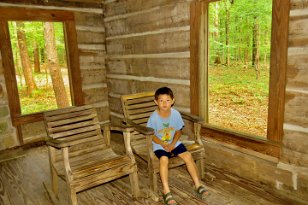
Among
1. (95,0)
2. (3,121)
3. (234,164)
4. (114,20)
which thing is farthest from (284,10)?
(3,121)

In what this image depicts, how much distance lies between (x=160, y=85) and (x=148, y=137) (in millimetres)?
1681

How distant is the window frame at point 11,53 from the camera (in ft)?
14.7

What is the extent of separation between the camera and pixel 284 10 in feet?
8.89

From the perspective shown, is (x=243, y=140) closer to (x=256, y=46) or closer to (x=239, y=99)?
(x=239, y=99)

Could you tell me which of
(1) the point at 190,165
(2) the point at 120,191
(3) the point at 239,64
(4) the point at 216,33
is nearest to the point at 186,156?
(1) the point at 190,165

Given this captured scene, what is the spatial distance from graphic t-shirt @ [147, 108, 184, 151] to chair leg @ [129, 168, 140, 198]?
1.43 ft

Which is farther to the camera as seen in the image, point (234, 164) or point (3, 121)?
point (3, 121)

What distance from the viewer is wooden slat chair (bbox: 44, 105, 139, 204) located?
104 inches

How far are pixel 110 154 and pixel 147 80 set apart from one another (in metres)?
1.94

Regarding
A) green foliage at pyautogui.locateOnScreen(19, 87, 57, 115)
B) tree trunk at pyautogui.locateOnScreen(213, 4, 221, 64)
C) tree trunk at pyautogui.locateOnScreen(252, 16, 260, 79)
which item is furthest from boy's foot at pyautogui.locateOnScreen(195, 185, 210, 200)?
tree trunk at pyautogui.locateOnScreen(213, 4, 221, 64)

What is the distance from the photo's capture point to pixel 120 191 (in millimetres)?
3287

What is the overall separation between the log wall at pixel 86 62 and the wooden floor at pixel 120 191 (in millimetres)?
976

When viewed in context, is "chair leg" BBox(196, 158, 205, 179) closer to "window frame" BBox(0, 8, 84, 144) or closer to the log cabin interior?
the log cabin interior

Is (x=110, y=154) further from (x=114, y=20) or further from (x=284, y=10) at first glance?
(x=114, y=20)
